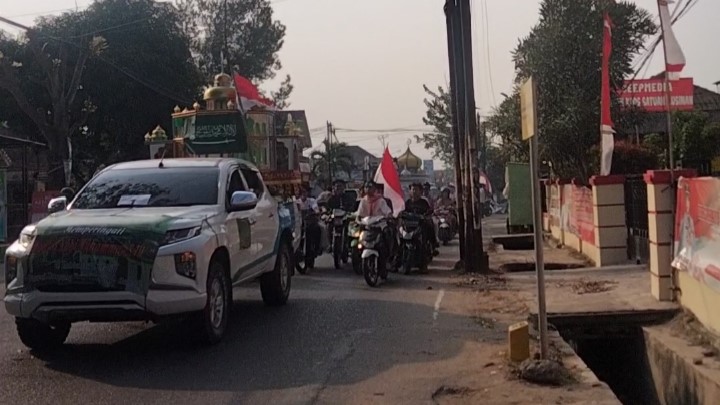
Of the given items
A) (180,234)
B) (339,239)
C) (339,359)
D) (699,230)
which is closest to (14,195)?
(339,239)

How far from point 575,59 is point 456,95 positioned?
6.99 meters

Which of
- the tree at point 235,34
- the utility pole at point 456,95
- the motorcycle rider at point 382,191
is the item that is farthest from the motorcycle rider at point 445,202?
the tree at point 235,34

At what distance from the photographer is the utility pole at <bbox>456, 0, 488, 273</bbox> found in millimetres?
15797

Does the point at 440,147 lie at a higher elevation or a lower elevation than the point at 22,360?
higher

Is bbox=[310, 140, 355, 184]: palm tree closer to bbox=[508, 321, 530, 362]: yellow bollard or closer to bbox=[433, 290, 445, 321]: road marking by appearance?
bbox=[433, 290, 445, 321]: road marking

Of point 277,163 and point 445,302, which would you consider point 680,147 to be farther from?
point 445,302

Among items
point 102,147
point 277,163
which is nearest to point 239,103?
point 277,163

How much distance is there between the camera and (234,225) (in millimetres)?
9547

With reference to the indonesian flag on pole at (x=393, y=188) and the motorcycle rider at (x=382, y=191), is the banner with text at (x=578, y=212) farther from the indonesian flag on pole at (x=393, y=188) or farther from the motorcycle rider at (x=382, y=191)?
the motorcycle rider at (x=382, y=191)

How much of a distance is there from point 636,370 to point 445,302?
9.98ft

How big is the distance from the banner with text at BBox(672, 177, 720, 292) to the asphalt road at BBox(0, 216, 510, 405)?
2156 mm

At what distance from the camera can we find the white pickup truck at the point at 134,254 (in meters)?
7.84

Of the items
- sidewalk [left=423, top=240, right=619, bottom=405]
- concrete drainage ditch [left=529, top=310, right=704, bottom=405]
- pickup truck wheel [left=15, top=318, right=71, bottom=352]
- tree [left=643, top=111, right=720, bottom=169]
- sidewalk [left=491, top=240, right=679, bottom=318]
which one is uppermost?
tree [left=643, top=111, right=720, bottom=169]

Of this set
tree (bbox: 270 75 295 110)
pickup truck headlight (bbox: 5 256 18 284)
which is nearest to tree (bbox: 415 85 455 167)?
tree (bbox: 270 75 295 110)
